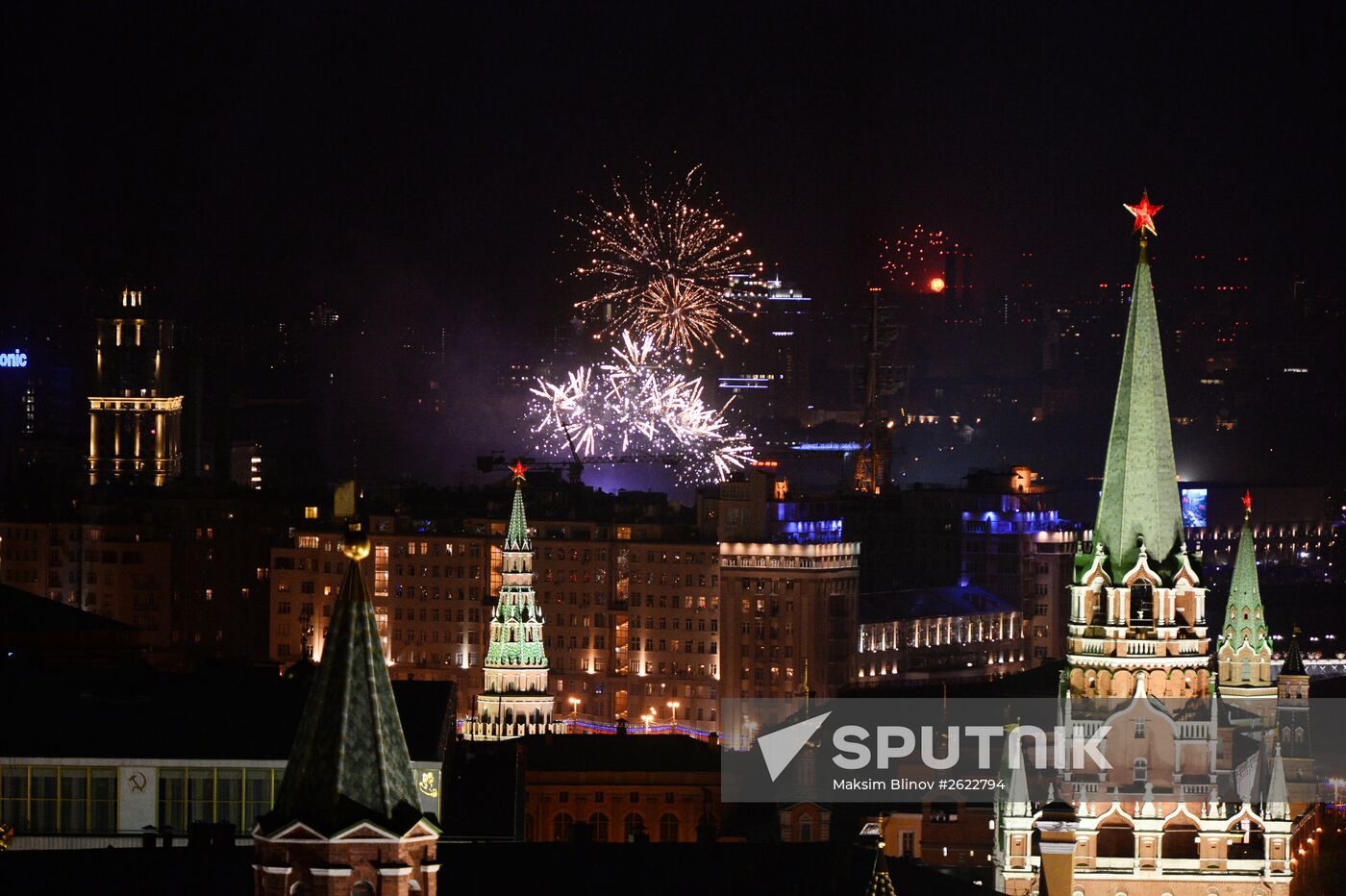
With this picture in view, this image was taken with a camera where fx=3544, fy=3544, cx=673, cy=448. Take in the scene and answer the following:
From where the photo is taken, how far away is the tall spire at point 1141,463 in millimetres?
63125

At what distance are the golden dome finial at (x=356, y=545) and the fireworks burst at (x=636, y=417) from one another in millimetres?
89710

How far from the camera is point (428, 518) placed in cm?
13950

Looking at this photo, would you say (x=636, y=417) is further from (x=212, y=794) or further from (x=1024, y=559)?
(x=212, y=794)

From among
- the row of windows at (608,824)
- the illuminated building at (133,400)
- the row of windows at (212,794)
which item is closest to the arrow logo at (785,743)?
the row of windows at (608,824)

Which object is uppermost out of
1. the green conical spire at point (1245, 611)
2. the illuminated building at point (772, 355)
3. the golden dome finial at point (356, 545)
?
the illuminated building at point (772, 355)

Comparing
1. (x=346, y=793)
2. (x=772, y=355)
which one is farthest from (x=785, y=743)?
(x=772, y=355)

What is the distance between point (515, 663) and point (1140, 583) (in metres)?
37.7

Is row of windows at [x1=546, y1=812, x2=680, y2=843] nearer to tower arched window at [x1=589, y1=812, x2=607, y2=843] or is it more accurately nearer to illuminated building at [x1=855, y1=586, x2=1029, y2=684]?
tower arched window at [x1=589, y1=812, x2=607, y2=843]

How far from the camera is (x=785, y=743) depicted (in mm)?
91875

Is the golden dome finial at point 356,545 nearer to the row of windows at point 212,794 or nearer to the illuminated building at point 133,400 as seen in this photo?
the row of windows at point 212,794

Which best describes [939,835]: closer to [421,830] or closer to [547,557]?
[421,830]

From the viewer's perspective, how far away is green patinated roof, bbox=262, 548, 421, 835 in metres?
30.4

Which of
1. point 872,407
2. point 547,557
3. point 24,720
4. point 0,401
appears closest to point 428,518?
point 547,557

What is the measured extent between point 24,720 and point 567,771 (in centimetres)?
4331
